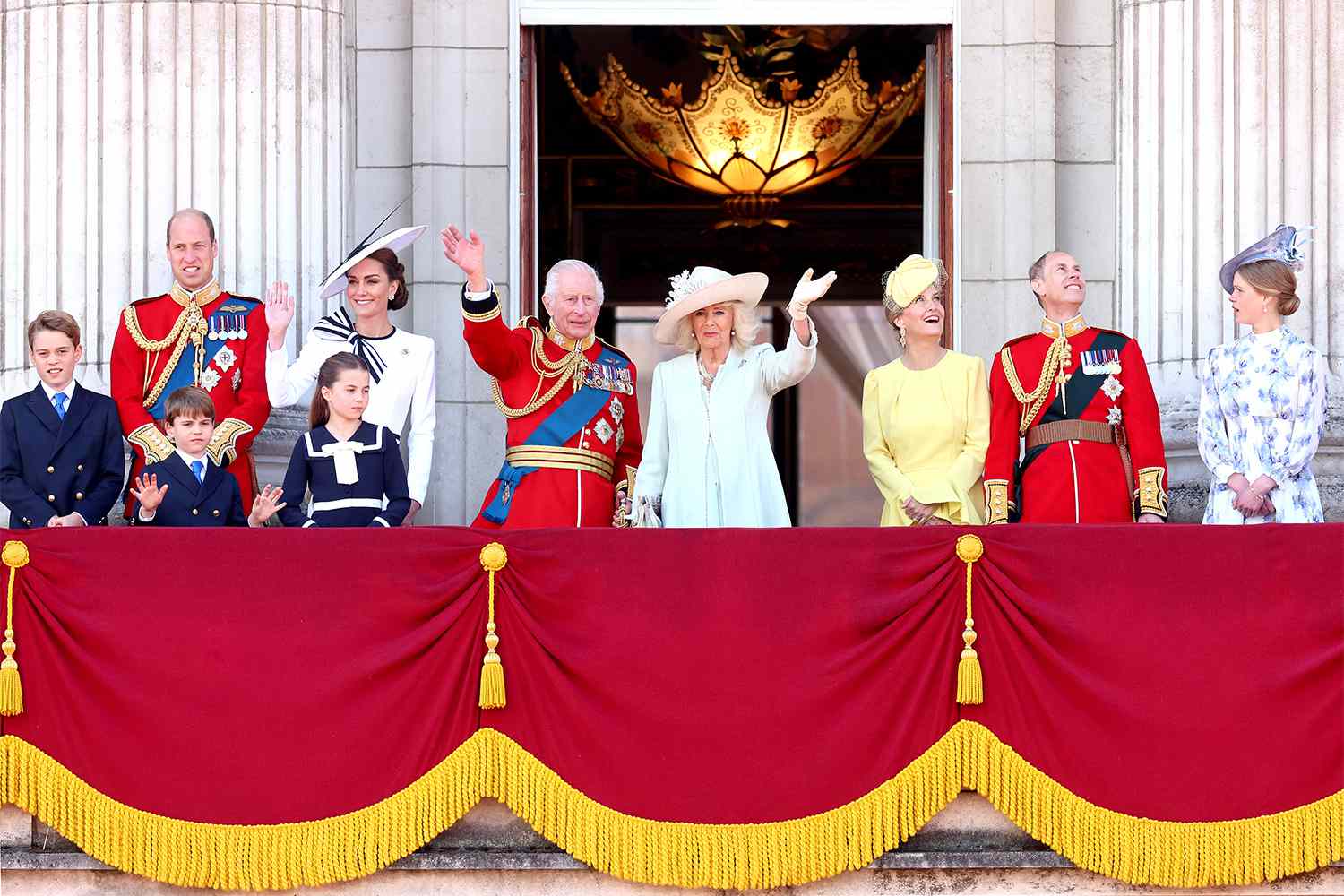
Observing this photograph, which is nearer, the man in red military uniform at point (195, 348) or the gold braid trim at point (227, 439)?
the gold braid trim at point (227, 439)

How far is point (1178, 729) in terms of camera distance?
7430mm

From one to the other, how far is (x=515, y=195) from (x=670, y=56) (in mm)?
4201

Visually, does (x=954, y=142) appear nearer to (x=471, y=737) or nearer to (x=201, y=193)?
(x=201, y=193)

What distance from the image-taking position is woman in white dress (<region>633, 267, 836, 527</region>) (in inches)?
336

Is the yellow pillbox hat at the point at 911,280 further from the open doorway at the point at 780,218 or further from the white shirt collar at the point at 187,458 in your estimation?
the white shirt collar at the point at 187,458

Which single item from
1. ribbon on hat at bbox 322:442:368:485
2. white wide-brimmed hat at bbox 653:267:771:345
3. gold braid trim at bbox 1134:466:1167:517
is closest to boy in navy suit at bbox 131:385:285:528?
ribbon on hat at bbox 322:442:368:485

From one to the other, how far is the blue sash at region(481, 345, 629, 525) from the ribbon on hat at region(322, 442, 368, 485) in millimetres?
676

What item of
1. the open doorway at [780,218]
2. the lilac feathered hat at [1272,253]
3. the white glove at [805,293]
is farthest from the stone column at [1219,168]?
the white glove at [805,293]

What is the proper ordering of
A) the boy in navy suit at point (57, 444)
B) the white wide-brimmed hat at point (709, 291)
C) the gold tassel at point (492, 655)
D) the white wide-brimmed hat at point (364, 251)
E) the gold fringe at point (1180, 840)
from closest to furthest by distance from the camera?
the gold fringe at point (1180, 840)
the gold tassel at point (492, 655)
the boy in navy suit at point (57, 444)
the white wide-brimmed hat at point (709, 291)
the white wide-brimmed hat at point (364, 251)

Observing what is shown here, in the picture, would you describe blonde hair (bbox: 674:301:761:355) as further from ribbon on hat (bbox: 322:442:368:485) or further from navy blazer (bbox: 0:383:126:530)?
navy blazer (bbox: 0:383:126:530)

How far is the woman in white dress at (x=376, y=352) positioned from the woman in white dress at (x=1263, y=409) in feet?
9.74

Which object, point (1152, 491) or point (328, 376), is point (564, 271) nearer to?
point (328, 376)

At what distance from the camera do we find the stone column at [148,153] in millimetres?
10078

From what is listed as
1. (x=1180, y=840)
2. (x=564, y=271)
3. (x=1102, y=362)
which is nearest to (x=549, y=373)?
(x=564, y=271)
